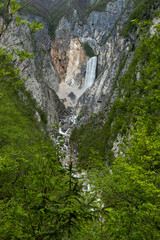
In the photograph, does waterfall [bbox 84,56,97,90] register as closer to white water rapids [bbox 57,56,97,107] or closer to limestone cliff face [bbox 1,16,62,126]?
white water rapids [bbox 57,56,97,107]

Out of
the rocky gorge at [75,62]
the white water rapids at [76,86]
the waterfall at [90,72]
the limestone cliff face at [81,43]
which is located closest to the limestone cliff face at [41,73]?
the rocky gorge at [75,62]

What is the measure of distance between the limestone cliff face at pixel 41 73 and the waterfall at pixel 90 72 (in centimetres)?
1730

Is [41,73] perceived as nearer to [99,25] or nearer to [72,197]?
[99,25]

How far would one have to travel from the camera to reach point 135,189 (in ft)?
20.0

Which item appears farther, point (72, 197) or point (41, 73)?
point (41, 73)

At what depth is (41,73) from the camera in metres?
84.9

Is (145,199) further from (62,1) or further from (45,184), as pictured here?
(62,1)

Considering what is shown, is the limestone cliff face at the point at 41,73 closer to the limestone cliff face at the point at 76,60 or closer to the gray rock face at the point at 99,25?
the limestone cliff face at the point at 76,60

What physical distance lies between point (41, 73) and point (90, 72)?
26.0 metres

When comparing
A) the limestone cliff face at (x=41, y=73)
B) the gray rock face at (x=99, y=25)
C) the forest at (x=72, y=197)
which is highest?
the gray rock face at (x=99, y=25)

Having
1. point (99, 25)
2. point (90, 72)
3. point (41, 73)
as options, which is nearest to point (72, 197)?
point (41, 73)

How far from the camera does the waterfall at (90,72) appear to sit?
8924 centimetres

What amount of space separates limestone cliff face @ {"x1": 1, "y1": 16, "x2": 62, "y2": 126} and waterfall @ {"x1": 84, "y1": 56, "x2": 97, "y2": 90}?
17.3 meters

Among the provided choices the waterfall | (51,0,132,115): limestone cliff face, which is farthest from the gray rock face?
the waterfall
